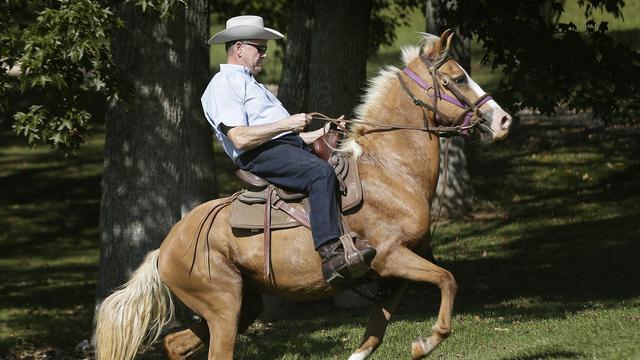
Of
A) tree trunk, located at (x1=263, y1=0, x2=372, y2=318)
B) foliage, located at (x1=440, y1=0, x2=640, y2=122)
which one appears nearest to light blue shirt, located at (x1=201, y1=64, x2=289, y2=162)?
foliage, located at (x1=440, y1=0, x2=640, y2=122)

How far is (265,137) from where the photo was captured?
7.75 meters

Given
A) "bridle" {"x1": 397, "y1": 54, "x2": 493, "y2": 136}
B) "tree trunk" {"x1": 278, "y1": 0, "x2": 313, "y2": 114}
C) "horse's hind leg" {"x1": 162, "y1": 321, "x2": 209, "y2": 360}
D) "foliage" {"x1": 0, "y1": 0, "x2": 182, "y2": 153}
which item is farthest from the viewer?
"tree trunk" {"x1": 278, "y1": 0, "x2": 313, "y2": 114}

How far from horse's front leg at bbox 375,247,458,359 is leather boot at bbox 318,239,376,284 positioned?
0.17 meters

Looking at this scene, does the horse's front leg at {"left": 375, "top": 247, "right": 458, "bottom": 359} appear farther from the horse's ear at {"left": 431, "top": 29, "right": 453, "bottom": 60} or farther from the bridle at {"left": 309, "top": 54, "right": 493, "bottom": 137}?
the horse's ear at {"left": 431, "top": 29, "right": 453, "bottom": 60}

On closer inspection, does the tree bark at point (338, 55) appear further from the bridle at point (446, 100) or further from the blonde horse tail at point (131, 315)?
the blonde horse tail at point (131, 315)

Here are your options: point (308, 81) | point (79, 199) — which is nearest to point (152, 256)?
point (308, 81)

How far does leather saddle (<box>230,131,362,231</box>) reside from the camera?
796 centimetres

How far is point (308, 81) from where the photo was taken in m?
16.2

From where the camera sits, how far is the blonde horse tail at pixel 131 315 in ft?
27.8

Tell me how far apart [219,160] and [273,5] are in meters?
9.69

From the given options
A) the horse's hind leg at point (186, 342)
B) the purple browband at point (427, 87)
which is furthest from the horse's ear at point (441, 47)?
the horse's hind leg at point (186, 342)

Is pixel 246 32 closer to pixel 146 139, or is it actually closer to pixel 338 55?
pixel 146 139

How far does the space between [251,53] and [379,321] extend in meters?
2.31

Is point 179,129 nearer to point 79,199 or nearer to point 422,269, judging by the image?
point 422,269
